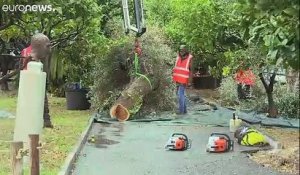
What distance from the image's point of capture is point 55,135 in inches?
440

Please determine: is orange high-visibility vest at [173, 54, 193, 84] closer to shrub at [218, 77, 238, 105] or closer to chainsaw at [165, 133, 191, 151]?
shrub at [218, 77, 238, 105]

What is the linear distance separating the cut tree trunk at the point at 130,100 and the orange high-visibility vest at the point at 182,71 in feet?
3.06

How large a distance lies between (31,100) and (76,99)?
11486 mm

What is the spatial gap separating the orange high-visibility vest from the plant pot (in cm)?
279

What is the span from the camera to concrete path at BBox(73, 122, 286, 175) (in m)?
8.01

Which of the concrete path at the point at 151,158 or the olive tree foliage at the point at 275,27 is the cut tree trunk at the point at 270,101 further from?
the olive tree foliage at the point at 275,27

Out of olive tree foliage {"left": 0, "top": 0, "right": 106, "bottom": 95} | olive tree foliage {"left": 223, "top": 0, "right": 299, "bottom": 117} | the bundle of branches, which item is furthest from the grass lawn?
olive tree foliage {"left": 223, "top": 0, "right": 299, "bottom": 117}

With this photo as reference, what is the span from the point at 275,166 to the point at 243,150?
167 cm

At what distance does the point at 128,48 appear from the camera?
1544 cm

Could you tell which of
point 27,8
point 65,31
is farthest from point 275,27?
point 65,31

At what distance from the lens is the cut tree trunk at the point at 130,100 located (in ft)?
46.3

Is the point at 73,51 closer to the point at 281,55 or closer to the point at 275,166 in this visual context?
the point at 275,166

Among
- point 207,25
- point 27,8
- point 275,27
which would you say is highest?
point 207,25

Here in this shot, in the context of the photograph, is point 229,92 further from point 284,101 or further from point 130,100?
point 130,100
